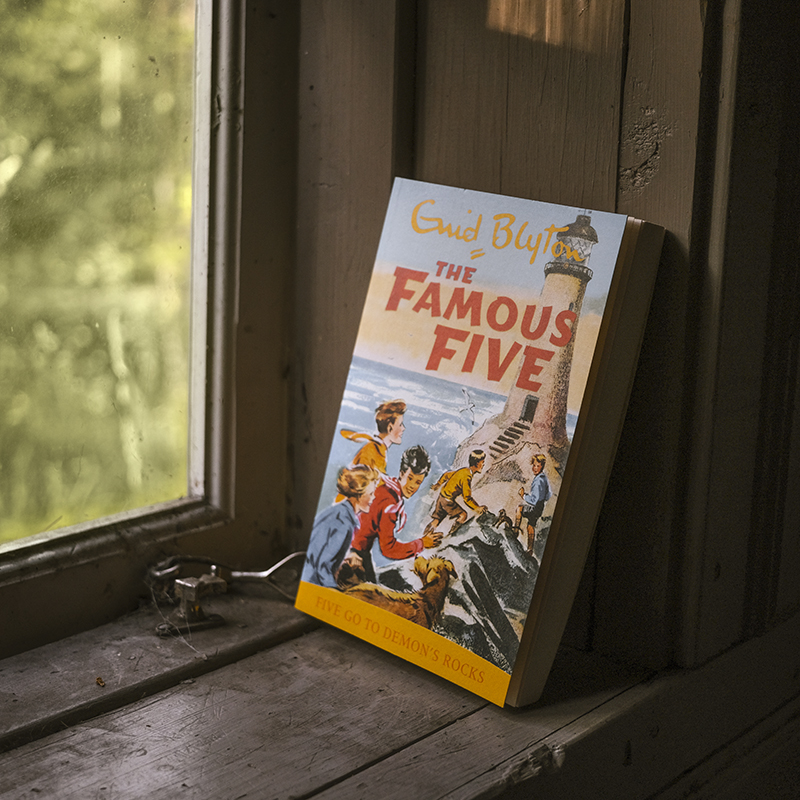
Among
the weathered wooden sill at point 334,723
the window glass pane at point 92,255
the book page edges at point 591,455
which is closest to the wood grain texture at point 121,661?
the weathered wooden sill at point 334,723

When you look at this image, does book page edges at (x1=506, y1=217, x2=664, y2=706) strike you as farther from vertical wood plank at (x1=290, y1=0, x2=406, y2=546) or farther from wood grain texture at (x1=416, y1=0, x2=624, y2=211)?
vertical wood plank at (x1=290, y1=0, x2=406, y2=546)

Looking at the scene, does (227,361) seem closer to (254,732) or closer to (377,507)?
(377,507)

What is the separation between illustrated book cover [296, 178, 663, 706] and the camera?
94 centimetres

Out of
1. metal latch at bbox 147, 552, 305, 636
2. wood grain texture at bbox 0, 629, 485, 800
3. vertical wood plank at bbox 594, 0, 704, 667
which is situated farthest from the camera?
metal latch at bbox 147, 552, 305, 636

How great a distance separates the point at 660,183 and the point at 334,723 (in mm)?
657

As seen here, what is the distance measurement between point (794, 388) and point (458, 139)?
1.64ft

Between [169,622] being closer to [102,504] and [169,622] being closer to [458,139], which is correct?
[102,504]

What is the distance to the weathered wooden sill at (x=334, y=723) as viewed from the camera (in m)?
0.85

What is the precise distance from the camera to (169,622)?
112cm

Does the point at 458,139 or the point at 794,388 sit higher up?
the point at 458,139

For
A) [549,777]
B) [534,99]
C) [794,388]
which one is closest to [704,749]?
[549,777]

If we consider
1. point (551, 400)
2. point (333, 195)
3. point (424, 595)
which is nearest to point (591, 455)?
point (551, 400)

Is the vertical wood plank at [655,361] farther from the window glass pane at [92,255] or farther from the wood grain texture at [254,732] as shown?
the window glass pane at [92,255]

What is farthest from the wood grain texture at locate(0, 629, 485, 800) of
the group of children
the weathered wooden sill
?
the group of children
